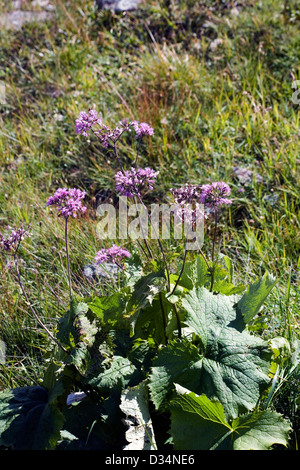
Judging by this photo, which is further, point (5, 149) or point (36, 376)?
point (5, 149)

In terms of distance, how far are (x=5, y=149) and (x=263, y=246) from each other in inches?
108

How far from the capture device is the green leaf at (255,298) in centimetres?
205

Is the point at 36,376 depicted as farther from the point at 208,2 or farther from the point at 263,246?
the point at 208,2

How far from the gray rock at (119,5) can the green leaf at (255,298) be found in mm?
5212

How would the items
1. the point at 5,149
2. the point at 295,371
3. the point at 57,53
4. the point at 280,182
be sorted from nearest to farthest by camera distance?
the point at 295,371, the point at 280,182, the point at 5,149, the point at 57,53

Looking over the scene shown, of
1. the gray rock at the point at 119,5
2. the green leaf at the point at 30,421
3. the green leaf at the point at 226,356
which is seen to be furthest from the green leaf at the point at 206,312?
the gray rock at the point at 119,5

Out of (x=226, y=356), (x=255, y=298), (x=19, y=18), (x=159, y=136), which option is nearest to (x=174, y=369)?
(x=226, y=356)

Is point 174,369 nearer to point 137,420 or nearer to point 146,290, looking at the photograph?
point 137,420

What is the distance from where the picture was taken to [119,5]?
628cm

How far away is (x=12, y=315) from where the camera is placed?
2.97 metres

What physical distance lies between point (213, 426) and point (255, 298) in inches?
22.2

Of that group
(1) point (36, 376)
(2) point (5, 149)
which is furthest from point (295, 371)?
(2) point (5, 149)

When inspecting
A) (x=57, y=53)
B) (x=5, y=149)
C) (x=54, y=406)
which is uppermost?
(x=57, y=53)

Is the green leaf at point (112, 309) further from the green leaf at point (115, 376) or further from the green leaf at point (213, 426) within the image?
the green leaf at point (213, 426)
